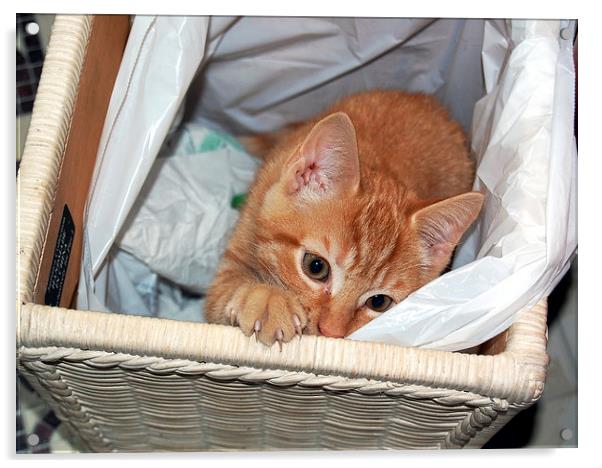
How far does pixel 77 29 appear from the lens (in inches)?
63.1

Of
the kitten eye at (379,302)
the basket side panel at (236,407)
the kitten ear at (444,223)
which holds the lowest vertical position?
the basket side panel at (236,407)

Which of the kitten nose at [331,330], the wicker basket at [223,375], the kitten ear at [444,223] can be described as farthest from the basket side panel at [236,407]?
the kitten ear at [444,223]

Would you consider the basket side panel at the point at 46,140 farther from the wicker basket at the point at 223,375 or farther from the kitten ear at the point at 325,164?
Answer: the kitten ear at the point at 325,164

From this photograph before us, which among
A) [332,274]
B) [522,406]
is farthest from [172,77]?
[522,406]

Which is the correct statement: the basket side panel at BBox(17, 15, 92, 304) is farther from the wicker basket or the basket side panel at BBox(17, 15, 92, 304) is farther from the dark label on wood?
the dark label on wood

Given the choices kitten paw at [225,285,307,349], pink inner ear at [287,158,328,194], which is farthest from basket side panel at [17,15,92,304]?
pink inner ear at [287,158,328,194]

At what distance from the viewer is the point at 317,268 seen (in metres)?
1.59

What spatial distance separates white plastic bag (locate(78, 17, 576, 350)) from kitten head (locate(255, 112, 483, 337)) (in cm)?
10

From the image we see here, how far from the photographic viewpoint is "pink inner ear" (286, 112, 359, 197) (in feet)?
4.95

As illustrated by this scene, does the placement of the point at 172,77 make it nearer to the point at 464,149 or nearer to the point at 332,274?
the point at 332,274

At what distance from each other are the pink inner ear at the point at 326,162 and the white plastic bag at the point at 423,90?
0.29 m

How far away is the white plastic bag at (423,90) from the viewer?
150 cm

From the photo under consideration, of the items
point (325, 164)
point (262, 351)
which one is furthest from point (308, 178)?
point (262, 351)

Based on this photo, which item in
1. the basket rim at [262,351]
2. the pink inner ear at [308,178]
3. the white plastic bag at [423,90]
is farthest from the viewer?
the pink inner ear at [308,178]
